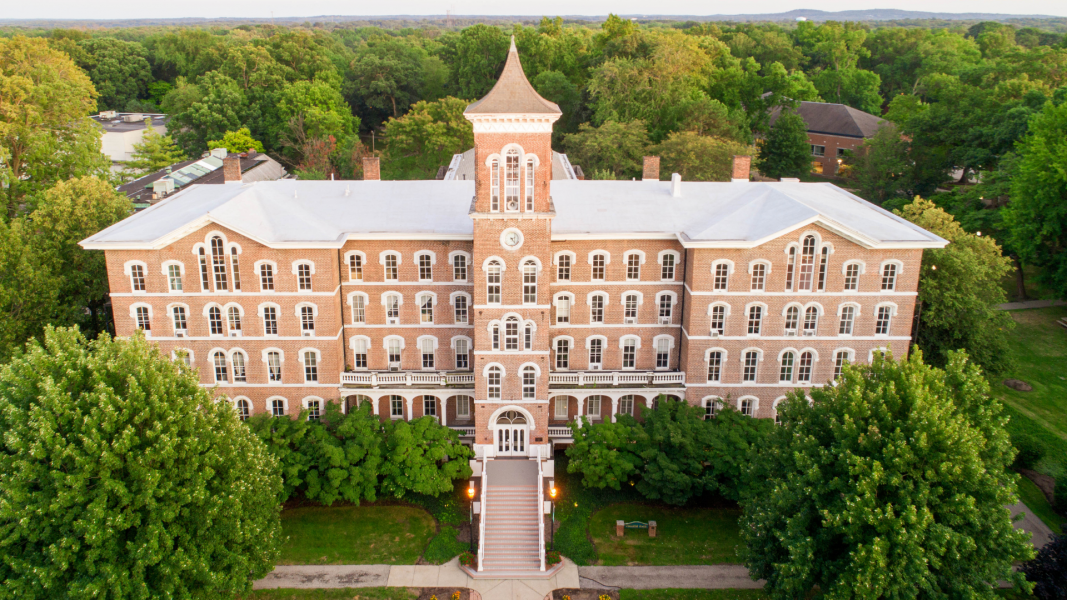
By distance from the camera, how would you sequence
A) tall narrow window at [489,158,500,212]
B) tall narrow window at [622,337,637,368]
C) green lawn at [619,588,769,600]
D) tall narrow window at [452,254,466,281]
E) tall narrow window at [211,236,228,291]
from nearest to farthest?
green lawn at [619,588,769,600], tall narrow window at [489,158,500,212], tall narrow window at [211,236,228,291], tall narrow window at [452,254,466,281], tall narrow window at [622,337,637,368]

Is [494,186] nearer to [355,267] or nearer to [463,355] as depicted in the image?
[355,267]

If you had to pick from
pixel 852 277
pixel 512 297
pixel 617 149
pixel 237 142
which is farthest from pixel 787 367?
pixel 237 142

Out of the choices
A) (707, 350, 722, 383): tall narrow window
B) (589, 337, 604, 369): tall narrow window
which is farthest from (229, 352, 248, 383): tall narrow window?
(707, 350, 722, 383): tall narrow window

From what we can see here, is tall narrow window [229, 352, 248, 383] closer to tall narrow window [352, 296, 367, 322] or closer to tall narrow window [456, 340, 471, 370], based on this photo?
tall narrow window [352, 296, 367, 322]

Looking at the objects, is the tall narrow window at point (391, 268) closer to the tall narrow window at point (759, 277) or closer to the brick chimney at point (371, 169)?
the brick chimney at point (371, 169)

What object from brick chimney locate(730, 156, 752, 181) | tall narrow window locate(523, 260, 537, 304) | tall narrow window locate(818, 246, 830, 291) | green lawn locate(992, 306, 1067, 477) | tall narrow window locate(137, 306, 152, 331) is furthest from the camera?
brick chimney locate(730, 156, 752, 181)

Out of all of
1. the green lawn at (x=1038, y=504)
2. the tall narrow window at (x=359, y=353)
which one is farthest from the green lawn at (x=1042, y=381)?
the tall narrow window at (x=359, y=353)
